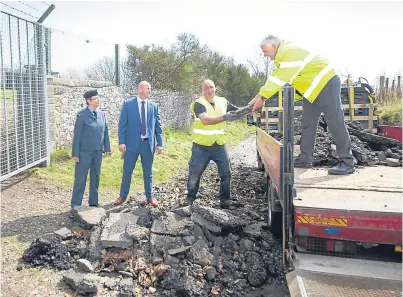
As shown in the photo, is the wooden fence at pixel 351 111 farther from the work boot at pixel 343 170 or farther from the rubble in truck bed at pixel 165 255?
the rubble in truck bed at pixel 165 255

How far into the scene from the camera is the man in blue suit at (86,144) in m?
5.72

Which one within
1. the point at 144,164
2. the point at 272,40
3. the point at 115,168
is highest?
the point at 272,40

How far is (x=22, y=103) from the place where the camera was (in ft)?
23.2

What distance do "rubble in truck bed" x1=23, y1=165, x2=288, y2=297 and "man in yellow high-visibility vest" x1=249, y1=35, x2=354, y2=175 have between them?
135 centimetres

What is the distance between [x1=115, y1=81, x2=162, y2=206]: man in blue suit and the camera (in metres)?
5.98

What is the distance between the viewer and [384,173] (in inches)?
171

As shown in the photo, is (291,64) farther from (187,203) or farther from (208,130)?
(187,203)

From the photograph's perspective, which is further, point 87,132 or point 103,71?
point 103,71

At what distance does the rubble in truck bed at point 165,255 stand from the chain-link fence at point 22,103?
2432 millimetres

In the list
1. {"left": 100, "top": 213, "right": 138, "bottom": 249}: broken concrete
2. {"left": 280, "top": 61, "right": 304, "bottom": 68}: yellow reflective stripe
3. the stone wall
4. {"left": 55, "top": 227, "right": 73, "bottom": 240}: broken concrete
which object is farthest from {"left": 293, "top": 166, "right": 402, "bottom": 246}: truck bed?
the stone wall

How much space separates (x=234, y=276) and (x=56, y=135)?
6199 millimetres

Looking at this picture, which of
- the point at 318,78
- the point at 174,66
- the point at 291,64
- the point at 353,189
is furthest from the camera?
the point at 174,66

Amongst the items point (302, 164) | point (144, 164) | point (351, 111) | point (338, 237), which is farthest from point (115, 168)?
point (338, 237)

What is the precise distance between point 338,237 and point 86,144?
157 inches
